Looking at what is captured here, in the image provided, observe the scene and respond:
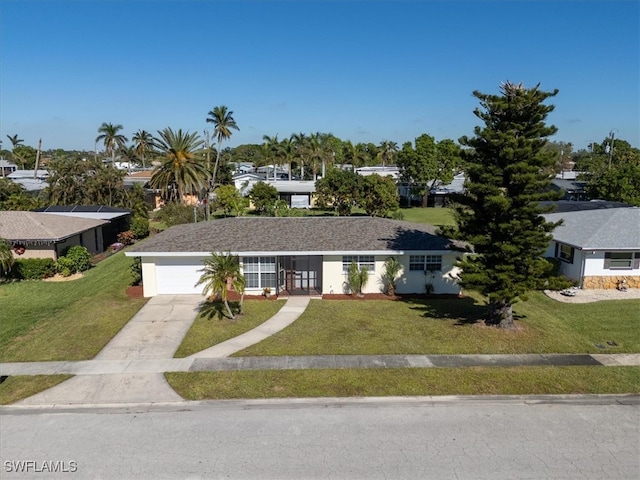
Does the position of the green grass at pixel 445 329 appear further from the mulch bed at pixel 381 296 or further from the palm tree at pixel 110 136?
the palm tree at pixel 110 136

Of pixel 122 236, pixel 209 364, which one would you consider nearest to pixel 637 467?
pixel 209 364

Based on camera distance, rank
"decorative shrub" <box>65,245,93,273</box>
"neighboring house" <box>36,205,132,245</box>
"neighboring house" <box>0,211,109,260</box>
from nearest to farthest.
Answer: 1. "neighboring house" <box>0,211,109,260</box>
2. "decorative shrub" <box>65,245,93,273</box>
3. "neighboring house" <box>36,205,132,245</box>

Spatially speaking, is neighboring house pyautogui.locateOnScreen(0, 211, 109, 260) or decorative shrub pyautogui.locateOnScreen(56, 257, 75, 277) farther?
decorative shrub pyautogui.locateOnScreen(56, 257, 75, 277)

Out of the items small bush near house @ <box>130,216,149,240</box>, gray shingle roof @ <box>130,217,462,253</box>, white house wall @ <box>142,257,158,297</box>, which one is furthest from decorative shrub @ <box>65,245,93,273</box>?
small bush near house @ <box>130,216,149,240</box>

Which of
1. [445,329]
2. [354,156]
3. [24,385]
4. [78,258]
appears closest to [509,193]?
[445,329]

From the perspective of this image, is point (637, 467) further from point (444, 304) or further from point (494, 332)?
point (444, 304)

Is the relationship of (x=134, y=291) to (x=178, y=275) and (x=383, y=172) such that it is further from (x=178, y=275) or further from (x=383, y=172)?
(x=383, y=172)

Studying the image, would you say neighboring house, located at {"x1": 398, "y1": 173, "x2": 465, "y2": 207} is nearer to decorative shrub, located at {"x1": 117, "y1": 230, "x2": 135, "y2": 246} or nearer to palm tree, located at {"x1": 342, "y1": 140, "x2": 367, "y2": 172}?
palm tree, located at {"x1": 342, "y1": 140, "x2": 367, "y2": 172}
